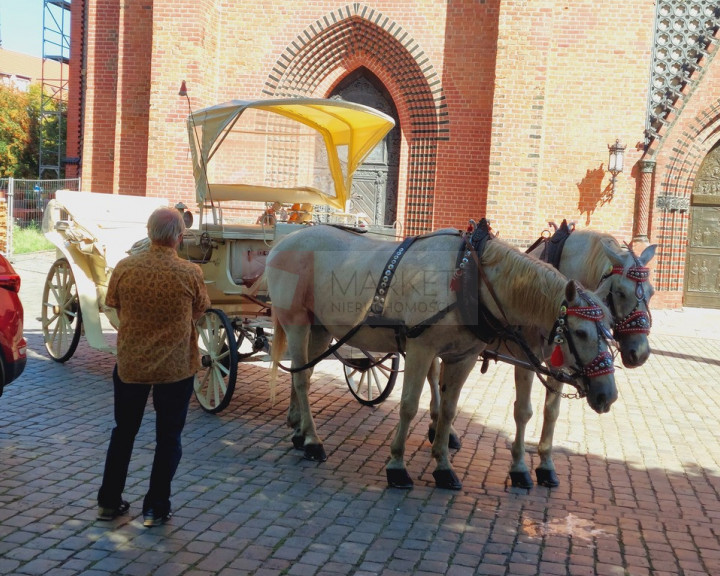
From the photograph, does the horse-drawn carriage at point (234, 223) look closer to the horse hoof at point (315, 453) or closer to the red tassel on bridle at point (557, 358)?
the horse hoof at point (315, 453)

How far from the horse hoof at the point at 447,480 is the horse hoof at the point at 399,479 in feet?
0.62

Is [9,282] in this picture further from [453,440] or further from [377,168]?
[377,168]

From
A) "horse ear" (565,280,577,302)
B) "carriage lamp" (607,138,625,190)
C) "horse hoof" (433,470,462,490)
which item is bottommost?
"horse hoof" (433,470,462,490)

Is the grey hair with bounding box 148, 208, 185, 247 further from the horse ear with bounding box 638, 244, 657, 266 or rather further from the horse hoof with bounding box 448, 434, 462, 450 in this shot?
the horse hoof with bounding box 448, 434, 462, 450

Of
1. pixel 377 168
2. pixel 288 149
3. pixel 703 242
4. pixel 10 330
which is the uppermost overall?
pixel 377 168

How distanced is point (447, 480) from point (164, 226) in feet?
8.19

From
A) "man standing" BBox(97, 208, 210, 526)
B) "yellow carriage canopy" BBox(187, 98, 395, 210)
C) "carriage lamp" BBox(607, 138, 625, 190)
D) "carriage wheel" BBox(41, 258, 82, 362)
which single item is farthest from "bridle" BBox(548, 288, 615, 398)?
"carriage lamp" BBox(607, 138, 625, 190)

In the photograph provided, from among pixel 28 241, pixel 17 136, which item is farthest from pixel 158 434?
pixel 17 136

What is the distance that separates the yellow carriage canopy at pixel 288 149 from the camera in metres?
7.88

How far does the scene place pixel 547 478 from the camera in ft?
18.4

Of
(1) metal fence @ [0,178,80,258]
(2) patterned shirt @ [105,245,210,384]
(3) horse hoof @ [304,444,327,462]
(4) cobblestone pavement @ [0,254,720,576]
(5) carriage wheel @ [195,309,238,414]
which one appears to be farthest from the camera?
(1) metal fence @ [0,178,80,258]

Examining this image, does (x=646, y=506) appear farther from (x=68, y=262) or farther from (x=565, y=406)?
(x=68, y=262)

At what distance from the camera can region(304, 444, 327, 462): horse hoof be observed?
586 cm

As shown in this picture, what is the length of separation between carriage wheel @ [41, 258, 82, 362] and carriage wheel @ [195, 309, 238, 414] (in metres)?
2.05
